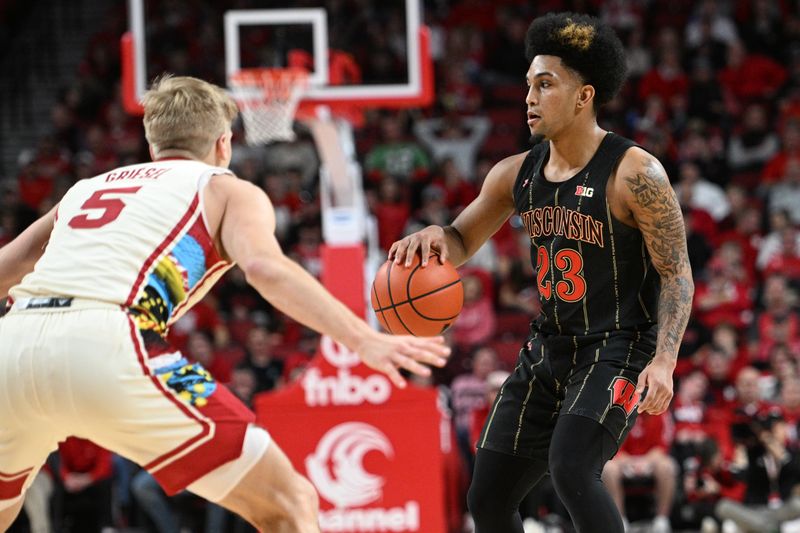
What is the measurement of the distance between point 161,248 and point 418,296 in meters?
1.25

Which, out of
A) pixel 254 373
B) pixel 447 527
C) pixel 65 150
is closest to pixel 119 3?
pixel 65 150

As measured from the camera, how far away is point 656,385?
409 cm

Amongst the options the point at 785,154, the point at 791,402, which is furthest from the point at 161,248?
the point at 785,154

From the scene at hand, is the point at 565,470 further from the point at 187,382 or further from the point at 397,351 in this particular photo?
the point at 187,382

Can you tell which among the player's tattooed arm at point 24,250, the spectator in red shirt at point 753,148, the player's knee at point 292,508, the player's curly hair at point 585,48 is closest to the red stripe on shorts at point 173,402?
the player's knee at point 292,508

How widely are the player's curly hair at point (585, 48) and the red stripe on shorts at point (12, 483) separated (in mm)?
2477

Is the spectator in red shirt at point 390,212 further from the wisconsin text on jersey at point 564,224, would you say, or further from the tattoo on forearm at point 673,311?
the tattoo on forearm at point 673,311

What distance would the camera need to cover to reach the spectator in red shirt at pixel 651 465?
9180 mm

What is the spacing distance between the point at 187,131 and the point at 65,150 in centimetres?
1124

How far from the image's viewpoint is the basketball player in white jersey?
3443 millimetres

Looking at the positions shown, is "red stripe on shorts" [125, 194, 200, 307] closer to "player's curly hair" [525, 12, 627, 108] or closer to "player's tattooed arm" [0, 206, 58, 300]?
"player's tattooed arm" [0, 206, 58, 300]

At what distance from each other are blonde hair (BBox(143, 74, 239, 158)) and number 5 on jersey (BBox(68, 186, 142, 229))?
31cm

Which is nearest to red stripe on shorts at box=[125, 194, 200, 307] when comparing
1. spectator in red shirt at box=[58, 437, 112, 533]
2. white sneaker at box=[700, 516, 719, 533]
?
spectator in red shirt at box=[58, 437, 112, 533]

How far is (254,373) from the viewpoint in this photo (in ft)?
34.3
